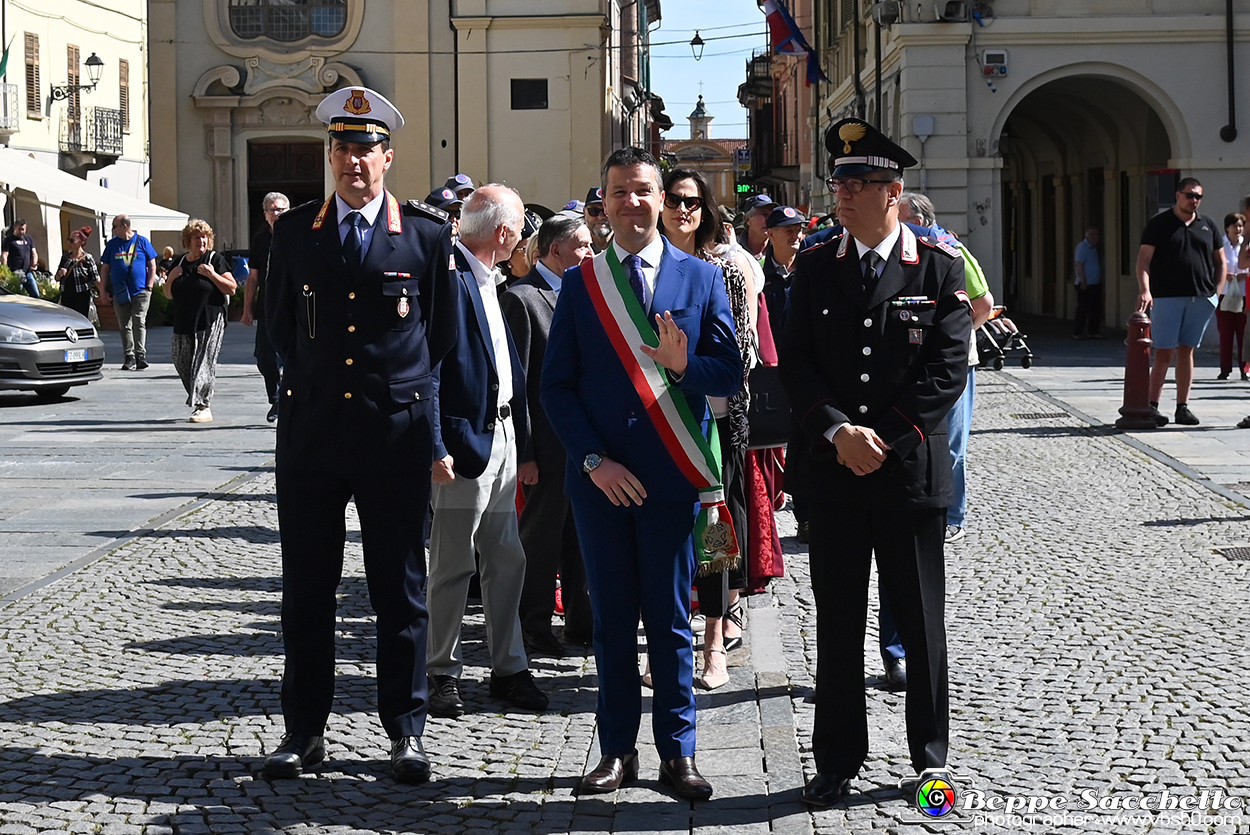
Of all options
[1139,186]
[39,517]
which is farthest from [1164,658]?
[1139,186]

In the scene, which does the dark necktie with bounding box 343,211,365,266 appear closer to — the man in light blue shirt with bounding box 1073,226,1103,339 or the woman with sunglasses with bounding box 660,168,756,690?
the woman with sunglasses with bounding box 660,168,756,690

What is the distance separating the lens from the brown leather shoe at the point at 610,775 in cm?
492

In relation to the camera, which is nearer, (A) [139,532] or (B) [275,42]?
(A) [139,532]

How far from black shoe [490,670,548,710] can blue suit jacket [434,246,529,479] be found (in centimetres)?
85

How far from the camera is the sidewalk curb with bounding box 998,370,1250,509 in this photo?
34.8 ft

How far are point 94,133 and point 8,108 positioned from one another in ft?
12.4

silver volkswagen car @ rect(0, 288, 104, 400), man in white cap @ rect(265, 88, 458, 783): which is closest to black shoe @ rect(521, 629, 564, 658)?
man in white cap @ rect(265, 88, 458, 783)

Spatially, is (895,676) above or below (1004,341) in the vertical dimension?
below

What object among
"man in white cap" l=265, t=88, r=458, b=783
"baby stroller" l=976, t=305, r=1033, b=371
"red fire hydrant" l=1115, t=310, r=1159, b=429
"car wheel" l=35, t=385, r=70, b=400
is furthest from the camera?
"baby stroller" l=976, t=305, r=1033, b=371

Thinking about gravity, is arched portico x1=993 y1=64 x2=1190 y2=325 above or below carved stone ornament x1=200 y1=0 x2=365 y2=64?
below

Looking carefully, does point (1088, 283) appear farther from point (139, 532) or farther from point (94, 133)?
point (94, 133)

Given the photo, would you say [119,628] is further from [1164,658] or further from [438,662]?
[1164,658]

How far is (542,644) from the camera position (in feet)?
22.3

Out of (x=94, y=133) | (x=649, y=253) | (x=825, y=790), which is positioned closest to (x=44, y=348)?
(x=649, y=253)
